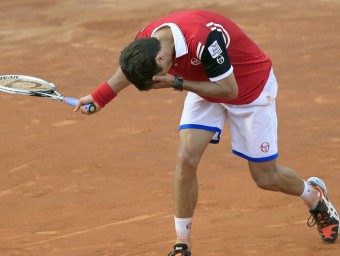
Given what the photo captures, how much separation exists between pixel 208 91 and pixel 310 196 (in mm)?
1518

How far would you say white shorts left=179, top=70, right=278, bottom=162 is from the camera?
7.23m

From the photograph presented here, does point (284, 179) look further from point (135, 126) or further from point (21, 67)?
point (21, 67)

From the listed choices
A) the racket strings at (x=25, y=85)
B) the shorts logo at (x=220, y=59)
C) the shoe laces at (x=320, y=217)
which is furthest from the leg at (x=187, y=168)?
the racket strings at (x=25, y=85)

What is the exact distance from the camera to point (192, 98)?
7.30 m

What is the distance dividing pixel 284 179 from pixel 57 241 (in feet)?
6.42

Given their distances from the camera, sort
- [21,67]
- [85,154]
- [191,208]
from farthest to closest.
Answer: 1. [21,67]
2. [85,154]
3. [191,208]

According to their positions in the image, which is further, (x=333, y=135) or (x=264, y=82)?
(x=333, y=135)

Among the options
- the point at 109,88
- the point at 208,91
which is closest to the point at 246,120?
the point at 208,91

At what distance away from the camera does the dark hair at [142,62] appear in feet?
21.2

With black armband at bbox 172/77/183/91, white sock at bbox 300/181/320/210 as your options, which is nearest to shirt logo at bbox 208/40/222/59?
black armband at bbox 172/77/183/91

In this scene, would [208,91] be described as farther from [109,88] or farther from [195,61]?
[109,88]

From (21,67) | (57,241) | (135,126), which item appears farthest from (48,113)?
(57,241)

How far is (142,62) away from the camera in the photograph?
6.45 m

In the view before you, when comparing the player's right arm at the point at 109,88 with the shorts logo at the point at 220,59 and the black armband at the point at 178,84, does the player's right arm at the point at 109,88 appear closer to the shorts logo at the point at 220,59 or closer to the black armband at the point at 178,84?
the black armband at the point at 178,84
